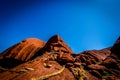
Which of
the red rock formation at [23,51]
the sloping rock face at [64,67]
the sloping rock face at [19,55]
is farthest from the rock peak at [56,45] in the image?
the red rock formation at [23,51]

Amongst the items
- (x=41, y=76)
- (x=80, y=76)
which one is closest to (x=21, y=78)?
(x=41, y=76)

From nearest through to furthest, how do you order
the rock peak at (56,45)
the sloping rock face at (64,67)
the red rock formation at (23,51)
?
1. the sloping rock face at (64,67)
2. the rock peak at (56,45)
3. the red rock formation at (23,51)

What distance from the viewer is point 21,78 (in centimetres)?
1842

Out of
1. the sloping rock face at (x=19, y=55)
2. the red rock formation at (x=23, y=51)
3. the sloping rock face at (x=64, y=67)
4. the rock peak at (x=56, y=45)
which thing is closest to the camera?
the sloping rock face at (x=64, y=67)

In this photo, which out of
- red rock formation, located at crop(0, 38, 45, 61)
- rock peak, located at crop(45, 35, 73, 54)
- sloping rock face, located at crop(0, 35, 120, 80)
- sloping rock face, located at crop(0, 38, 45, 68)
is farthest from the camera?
red rock formation, located at crop(0, 38, 45, 61)

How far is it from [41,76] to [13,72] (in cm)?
517

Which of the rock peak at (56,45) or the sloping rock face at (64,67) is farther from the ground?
the rock peak at (56,45)

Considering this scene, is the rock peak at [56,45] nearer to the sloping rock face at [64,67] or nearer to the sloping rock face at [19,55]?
the sloping rock face at [64,67]

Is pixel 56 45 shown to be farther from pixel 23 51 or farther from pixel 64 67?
pixel 23 51

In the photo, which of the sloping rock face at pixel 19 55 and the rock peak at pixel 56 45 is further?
the sloping rock face at pixel 19 55

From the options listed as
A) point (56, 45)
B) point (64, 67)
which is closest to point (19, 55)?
point (56, 45)

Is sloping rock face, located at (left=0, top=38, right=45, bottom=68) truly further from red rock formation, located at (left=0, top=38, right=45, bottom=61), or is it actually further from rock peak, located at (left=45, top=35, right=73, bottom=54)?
rock peak, located at (left=45, top=35, right=73, bottom=54)

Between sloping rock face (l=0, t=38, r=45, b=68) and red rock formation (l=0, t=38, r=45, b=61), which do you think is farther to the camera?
red rock formation (l=0, t=38, r=45, b=61)

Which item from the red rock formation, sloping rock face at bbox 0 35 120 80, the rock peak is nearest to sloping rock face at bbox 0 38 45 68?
the red rock formation
